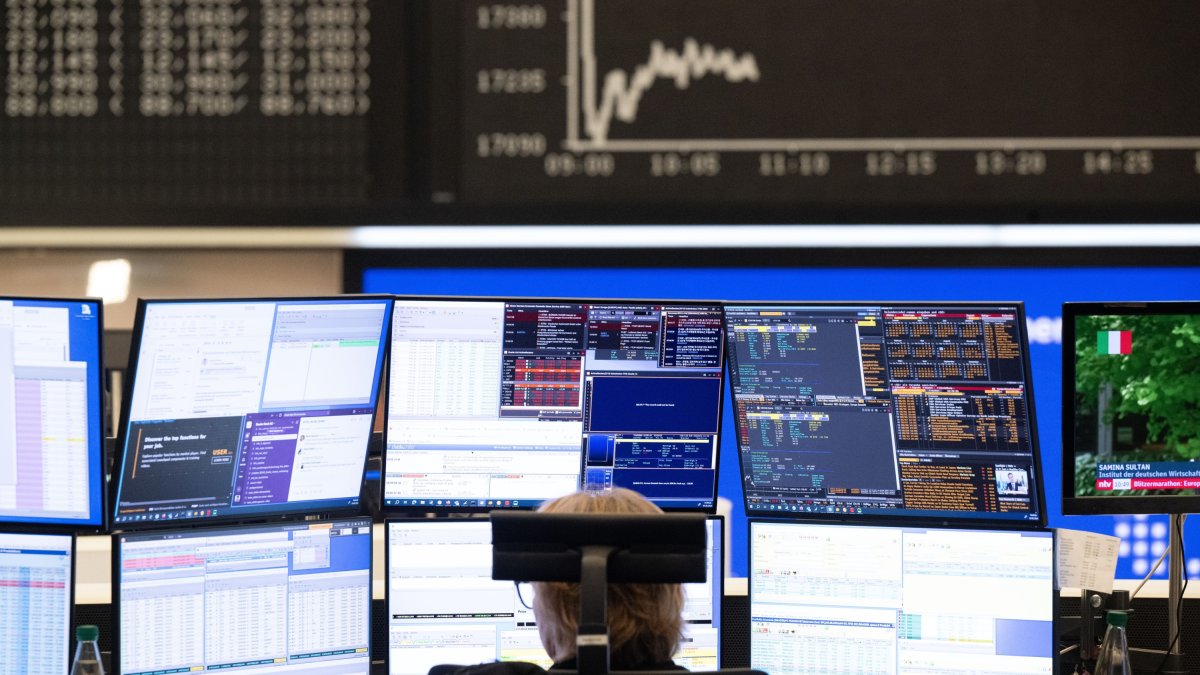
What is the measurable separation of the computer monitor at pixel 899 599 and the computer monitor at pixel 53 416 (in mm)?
1230

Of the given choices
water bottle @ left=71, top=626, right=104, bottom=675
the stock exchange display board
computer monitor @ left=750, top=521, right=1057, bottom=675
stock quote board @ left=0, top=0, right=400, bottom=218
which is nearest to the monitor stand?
computer monitor @ left=750, top=521, right=1057, bottom=675

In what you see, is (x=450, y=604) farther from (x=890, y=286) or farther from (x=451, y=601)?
(x=890, y=286)

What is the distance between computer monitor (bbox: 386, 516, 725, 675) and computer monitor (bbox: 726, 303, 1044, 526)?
254 mm

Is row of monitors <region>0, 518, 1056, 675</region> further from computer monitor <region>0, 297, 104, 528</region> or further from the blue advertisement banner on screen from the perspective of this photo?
the blue advertisement banner on screen

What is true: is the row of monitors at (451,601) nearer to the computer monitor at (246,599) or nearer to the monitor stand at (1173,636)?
the computer monitor at (246,599)

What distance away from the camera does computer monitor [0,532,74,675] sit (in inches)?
81.7

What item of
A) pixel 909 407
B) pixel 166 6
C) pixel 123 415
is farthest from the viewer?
pixel 909 407

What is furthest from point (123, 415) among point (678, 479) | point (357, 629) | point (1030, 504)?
point (1030, 504)

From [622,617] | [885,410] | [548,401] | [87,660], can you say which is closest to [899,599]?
[885,410]

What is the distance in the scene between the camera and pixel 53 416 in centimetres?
209

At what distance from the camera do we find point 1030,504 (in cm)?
216

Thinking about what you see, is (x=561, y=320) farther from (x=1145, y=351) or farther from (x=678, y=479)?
(x=1145, y=351)

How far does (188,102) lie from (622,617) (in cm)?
109

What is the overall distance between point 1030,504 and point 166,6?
68.3 inches
